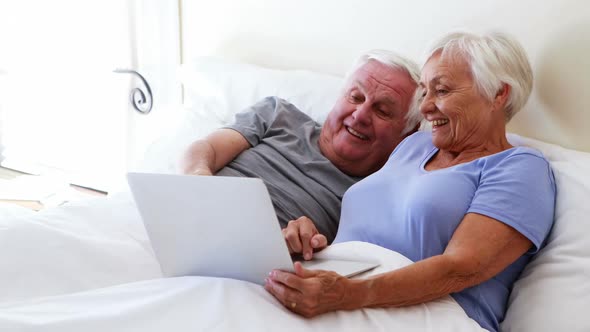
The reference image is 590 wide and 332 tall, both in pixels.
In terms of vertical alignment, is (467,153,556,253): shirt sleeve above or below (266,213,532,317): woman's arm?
above

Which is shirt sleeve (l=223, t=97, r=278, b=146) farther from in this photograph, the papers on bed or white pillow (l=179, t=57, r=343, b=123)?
the papers on bed

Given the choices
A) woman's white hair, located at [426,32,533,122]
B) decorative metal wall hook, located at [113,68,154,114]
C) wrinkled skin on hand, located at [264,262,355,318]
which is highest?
woman's white hair, located at [426,32,533,122]

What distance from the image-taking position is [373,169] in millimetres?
1589

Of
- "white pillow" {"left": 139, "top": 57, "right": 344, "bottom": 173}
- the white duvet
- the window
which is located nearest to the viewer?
the white duvet

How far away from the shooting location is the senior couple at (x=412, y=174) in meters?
1.05

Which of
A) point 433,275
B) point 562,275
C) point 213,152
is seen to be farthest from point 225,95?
point 562,275

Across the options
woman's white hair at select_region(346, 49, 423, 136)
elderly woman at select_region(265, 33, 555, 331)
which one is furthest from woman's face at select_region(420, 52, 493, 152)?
woman's white hair at select_region(346, 49, 423, 136)

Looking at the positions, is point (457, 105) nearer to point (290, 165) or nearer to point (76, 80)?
point (290, 165)

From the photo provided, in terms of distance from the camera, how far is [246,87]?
184 cm

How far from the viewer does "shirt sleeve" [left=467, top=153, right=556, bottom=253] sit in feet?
3.48

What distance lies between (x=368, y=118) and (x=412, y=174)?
28 cm

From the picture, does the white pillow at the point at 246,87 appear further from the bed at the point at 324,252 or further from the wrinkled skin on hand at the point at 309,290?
the wrinkled skin on hand at the point at 309,290

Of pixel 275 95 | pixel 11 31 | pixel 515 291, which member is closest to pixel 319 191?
pixel 275 95

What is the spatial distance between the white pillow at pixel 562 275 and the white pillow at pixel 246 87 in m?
0.73
